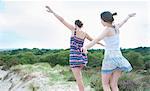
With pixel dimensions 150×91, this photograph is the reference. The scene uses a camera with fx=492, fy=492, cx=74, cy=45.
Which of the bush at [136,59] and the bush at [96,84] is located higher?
the bush at [136,59]

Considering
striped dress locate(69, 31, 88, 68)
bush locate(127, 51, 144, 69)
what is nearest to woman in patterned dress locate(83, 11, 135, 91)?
striped dress locate(69, 31, 88, 68)

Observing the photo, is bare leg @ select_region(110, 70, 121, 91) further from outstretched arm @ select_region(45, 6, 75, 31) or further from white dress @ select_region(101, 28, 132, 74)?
outstretched arm @ select_region(45, 6, 75, 31)

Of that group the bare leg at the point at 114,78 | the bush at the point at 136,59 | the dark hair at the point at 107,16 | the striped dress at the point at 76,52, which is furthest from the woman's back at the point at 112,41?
the bush at the point at 136,59

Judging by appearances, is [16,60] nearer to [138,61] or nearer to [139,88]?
[138,61]

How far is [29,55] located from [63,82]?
13.6 metres

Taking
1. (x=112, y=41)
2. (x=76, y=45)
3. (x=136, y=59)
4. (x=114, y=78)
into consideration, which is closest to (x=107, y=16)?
(x=112, y=41)

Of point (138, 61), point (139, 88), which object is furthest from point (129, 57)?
point (139, 88)

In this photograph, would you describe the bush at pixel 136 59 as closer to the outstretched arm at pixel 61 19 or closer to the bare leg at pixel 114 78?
the outstretched arm at pixel 61 19

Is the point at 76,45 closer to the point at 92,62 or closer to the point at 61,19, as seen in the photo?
the point at 61,19

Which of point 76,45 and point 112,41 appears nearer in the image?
point 112,41

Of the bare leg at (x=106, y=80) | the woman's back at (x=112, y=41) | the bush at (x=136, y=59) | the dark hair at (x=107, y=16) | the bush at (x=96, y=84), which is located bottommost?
the bush at (x=96, y=84)

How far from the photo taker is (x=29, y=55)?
26.1 m

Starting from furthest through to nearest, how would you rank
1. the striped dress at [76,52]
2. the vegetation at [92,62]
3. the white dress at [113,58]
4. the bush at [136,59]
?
1. the bush at [136,59]
2. the vegetation at [92,62]
3. the striped dress at [76,52]
4. the white dress at [113,58]

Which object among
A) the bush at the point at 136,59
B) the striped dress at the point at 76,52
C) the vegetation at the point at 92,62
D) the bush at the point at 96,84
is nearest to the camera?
the striped dress at the point at 76,52
